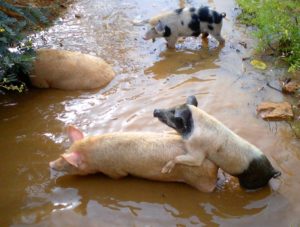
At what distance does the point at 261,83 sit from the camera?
6.32 m

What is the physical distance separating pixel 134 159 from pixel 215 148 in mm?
844

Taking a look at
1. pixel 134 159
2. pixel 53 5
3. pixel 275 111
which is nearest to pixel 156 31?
pixel 53 5

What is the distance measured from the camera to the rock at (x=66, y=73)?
6.39 m

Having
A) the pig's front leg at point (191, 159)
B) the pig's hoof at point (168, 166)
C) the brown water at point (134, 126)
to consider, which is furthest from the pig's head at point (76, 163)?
the pig's front leg at point (191, 159)

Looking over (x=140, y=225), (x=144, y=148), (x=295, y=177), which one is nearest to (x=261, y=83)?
(x=295, y=177)

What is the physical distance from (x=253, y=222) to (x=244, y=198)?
322 millimetres

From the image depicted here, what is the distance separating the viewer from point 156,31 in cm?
755

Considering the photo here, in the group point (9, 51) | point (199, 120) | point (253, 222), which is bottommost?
point (253, 222)

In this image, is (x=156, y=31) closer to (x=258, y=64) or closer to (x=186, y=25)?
(x=186, y=25)

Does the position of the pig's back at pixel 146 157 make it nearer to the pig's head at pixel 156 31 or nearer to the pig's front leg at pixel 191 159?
the pig's front leg at pixel 191 159

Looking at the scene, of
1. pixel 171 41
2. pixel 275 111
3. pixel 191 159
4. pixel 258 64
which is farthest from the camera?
pixel 171 41

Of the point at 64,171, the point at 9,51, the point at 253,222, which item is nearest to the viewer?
the point at 253,222

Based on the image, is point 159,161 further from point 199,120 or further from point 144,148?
point 199,120

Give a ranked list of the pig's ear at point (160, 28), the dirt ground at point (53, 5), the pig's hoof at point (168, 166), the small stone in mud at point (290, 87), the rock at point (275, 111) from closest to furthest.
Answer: the pig's hoof at point (168, 166) < the rock at point (275, 111) < the small stone in mud at point (290, 87) < the pig's ear at point (160, 28) < the dirt ground at point (53, 5)
